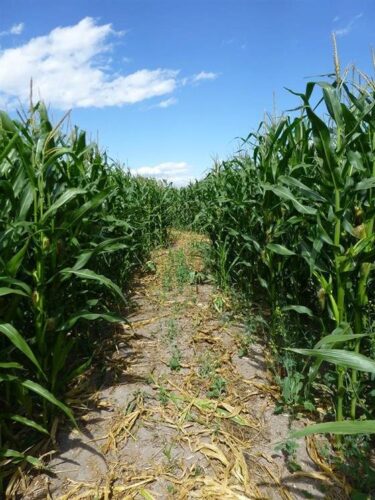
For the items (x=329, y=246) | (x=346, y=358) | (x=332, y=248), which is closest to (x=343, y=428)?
(x=346, y=358)

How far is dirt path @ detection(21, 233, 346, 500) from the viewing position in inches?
75.7

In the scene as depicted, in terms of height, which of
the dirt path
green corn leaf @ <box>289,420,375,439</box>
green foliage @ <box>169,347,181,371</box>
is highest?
green corn leaf @ <box>289,420,375,439</box>

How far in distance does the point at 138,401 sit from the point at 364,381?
1.45m

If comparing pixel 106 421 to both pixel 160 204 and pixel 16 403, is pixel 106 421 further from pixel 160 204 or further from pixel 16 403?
pixel 160 204

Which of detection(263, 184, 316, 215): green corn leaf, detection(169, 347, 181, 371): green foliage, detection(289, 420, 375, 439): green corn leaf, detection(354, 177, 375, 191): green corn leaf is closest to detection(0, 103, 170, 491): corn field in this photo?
detection(169, 347, 181, 371): green foliage

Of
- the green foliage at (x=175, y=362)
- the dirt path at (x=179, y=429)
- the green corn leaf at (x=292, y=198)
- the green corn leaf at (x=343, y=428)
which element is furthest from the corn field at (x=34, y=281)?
the green corn leaf at (x=343, y=428)

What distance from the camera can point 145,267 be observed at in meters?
5.76

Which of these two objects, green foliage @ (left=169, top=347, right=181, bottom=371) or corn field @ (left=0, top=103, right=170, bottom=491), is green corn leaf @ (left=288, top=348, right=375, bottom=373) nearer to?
corn field @ (left=0, top=103, right=170, bottom=491)

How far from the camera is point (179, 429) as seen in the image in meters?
2.29

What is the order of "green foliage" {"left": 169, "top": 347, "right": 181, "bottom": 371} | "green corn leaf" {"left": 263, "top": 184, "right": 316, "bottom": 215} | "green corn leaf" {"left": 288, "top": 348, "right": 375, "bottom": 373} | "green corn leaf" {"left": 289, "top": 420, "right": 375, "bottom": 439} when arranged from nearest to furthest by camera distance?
"green corn leaf" {"left": 289, "top": 420, "right": 375, "bottom": 439}, "green corn leaf" {"left": 288, "top": 348, "right": 375, "bottom": 373}, "green corn leaf" {"left": 263, "top": 184, "right": 316, "bottom": 215}, "green foliage" {"left": 169, "top": 347, "right": 181, "bottom": 371}

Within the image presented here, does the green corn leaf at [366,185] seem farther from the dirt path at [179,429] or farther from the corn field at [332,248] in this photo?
the dirt path at [179,429]

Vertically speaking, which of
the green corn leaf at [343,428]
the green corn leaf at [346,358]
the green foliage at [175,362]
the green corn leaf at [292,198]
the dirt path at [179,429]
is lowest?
the dirt path at [179,429]

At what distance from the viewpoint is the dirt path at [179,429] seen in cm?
192

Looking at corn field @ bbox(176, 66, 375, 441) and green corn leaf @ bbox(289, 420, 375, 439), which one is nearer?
green corn leaf @ bbox(289, 420, 375, 439)
